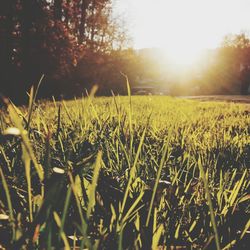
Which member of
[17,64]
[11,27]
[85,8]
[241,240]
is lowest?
[241,240]

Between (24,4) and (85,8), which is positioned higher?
(85,8)

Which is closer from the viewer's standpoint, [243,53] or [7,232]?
[7,232]

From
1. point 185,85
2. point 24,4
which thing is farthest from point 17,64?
point 185,85

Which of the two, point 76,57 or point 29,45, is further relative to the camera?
point 76,57

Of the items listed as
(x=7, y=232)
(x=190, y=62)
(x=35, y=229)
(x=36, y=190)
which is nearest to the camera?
(x=35, y=229)

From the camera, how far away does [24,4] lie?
13109 millimetres

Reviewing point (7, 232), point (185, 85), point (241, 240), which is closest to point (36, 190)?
point (7, 232)

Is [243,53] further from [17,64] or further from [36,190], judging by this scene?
[36,190]

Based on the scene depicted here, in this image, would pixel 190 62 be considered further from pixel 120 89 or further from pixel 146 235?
pixel 146 235

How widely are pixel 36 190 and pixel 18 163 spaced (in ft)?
0.52

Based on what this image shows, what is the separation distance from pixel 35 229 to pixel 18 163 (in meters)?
0.68

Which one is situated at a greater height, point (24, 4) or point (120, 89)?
point (24, 4)

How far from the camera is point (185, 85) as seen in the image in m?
37.3

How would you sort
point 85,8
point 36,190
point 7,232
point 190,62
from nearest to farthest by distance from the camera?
point 7,232, point 36,190, point 85,8, point 190,62
